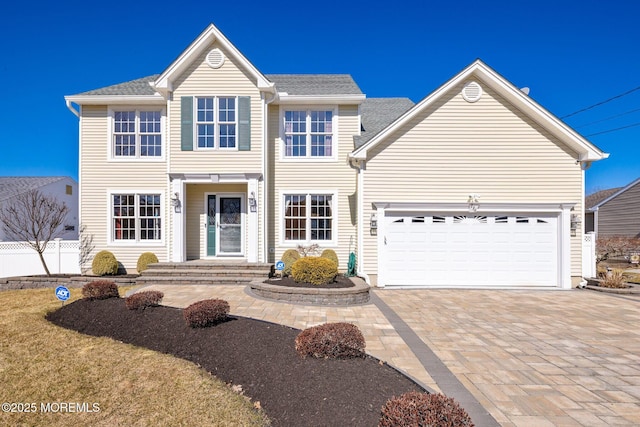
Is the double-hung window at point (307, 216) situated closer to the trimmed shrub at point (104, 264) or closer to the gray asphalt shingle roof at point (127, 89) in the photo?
the trimmed shrub at point (104, 264)

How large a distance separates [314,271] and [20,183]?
25476 mm

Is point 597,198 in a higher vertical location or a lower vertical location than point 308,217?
higher

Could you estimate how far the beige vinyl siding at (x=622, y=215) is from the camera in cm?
2142

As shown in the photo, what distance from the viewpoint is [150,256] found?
38.8ft

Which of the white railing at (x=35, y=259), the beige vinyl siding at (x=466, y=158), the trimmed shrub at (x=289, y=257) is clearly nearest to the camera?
the beige vinyl siding at (x=466, y=158)

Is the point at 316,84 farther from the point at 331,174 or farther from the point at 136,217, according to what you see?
the point at 136,217

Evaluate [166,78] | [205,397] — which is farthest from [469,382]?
[166,78]

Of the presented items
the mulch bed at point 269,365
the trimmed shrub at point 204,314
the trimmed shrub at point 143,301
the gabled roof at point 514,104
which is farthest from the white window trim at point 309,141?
the trimmed shrub at point 204,314

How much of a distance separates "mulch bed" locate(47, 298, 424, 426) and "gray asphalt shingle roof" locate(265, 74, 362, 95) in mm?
9531

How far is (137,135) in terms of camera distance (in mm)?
12398

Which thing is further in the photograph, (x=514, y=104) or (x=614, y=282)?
(x=514, y=104)

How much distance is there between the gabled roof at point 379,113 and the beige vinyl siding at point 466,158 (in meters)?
2.03

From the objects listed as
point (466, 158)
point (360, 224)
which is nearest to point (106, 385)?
point (360, 224)

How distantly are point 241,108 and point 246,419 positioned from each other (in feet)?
34.2
